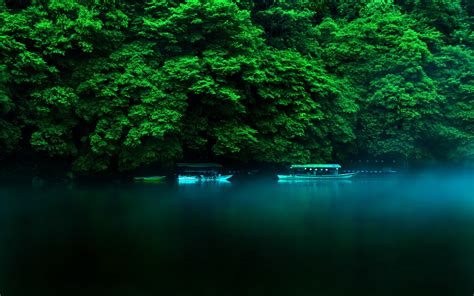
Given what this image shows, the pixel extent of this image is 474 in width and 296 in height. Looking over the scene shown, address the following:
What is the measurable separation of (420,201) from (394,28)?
14654mm

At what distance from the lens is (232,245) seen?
9.40 m

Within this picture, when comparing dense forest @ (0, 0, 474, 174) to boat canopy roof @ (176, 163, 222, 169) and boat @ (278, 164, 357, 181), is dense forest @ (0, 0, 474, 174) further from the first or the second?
boat @ (278, 164, 357, 181)

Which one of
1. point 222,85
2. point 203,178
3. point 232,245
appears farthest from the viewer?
point 203,178

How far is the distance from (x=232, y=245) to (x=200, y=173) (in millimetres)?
13957

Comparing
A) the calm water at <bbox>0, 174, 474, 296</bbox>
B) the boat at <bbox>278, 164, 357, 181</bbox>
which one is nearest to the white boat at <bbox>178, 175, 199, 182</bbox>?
the boat at <bbox>278, 164, 357, 181</bbox>

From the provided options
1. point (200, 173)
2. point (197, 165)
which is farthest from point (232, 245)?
point (200, 173)

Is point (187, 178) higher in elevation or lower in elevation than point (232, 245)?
higher

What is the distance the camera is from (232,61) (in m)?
20.9

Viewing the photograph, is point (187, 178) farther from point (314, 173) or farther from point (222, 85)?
point (314, 173)

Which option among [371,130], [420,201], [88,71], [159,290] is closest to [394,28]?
[371,130]

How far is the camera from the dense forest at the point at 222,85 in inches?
761

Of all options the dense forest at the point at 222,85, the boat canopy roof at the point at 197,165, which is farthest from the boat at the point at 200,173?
the dense forest at the point at 222,85

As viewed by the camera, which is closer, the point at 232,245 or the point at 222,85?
the point at 232,245

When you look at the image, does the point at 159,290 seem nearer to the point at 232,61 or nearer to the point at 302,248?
the point at 302,248
